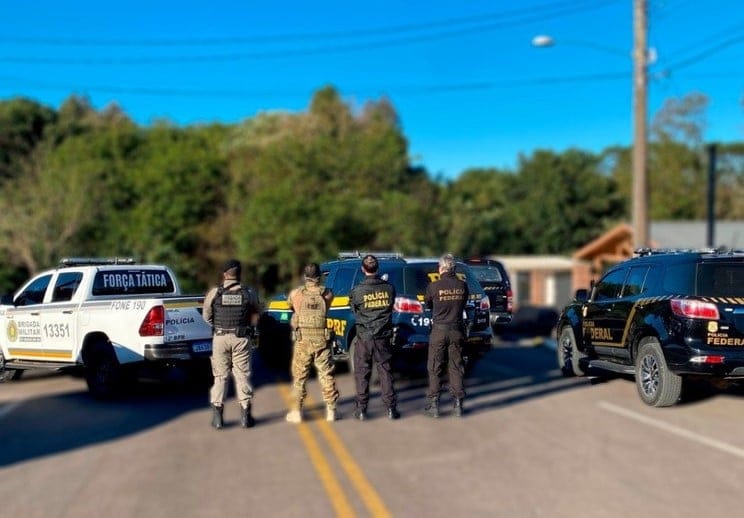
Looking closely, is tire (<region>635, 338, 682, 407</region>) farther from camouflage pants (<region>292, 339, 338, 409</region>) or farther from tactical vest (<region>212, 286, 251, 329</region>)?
tactical vest (<region>212, 286, 251, 329</region>)

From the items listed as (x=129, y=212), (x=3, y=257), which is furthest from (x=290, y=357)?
(x=3, y=257)

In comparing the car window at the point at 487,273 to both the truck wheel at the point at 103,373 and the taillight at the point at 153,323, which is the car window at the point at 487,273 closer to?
the taillight at the point at 153,323

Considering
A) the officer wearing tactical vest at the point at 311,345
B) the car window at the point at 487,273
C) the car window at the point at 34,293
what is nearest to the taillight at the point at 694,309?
the car window at the point at 487,273

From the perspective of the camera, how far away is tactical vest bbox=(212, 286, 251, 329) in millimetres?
3230

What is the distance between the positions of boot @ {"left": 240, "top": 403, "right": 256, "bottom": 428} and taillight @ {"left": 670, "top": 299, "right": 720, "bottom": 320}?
1.67 meters

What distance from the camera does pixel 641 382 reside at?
3.20 m

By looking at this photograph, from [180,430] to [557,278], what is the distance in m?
156

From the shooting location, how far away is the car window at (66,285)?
446 centimetres

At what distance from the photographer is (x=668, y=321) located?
9.52ft

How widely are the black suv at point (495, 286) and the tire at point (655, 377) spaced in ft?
2.29

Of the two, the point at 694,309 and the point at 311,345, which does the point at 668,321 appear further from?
the point at 311,345

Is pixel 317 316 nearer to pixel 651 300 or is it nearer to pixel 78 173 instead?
pixel 651 300

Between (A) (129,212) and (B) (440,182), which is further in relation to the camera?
(B) (440,182)

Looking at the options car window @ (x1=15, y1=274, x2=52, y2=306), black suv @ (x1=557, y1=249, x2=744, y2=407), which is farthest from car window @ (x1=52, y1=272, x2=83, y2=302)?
black suv @ (x1=557, y1=249, x2=744, y2=407)
